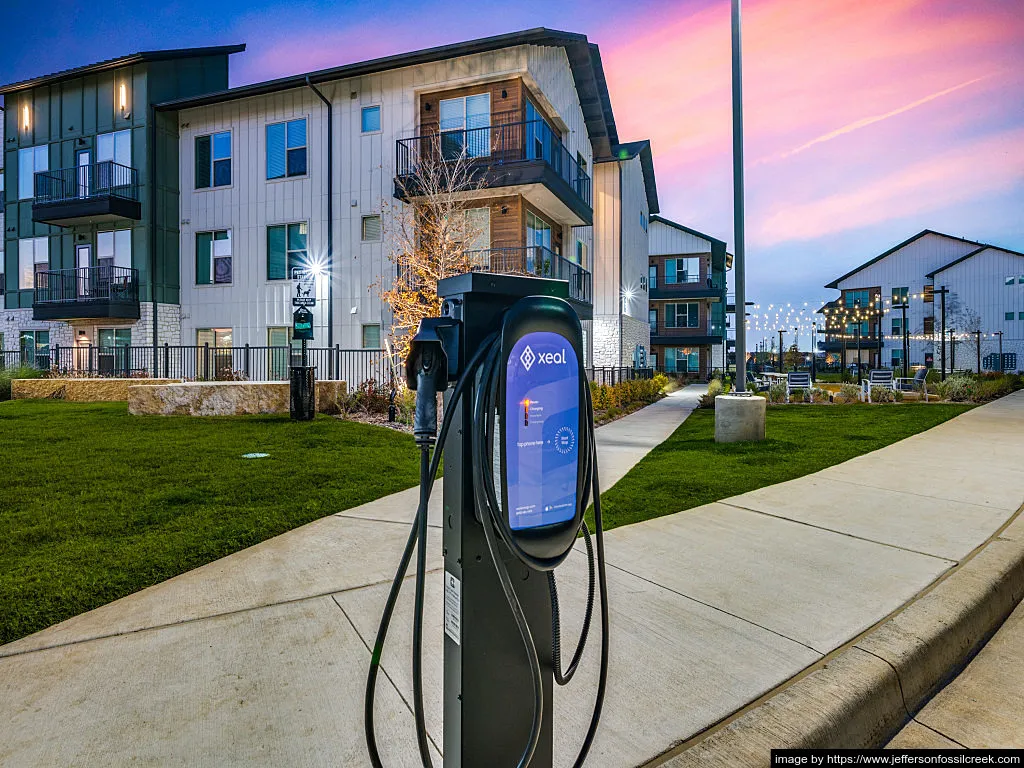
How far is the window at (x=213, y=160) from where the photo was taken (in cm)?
1966

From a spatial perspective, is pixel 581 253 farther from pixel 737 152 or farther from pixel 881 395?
pixel 737 152

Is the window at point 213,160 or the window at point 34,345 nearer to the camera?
the window at point 213,160

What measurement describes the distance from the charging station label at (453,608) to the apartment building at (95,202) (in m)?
21.7

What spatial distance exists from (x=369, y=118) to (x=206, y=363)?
8.89 metres

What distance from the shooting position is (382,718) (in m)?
2.19

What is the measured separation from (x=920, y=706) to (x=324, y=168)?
18974mm

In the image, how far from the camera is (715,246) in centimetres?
4012

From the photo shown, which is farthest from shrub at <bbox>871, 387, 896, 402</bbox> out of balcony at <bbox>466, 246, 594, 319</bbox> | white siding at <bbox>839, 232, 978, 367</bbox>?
white siding at <bbox>839, 232, 978, 367</bbox>

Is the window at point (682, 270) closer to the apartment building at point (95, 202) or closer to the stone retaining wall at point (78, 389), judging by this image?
the apartment building at point (95, 202)

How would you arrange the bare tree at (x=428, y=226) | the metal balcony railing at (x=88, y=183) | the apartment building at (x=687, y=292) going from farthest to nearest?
the apartment building at (x=687, y=292) → the metal balcony railing at (x=88, y=183) → the bare tree at (x=428, y=226)

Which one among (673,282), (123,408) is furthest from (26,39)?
(123,408)

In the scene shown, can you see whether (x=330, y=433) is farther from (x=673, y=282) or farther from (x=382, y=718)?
(x=673, y=282)

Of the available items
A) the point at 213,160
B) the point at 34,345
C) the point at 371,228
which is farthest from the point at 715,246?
the point at 34,345

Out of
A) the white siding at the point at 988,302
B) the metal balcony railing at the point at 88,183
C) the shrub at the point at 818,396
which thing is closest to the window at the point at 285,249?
the metal balcony railing at the point at 88,183
